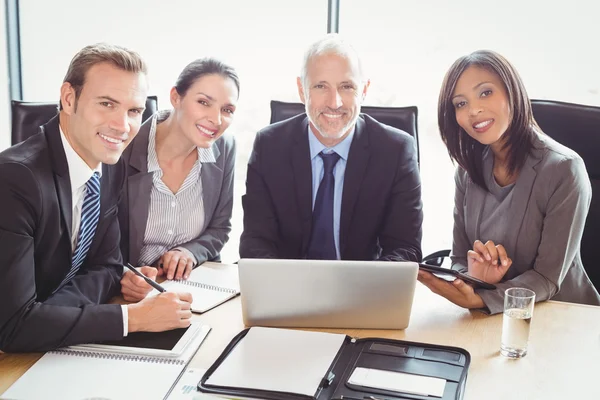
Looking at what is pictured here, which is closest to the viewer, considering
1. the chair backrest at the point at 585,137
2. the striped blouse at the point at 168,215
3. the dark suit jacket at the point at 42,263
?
the dark suit jacket at the point at 42,263

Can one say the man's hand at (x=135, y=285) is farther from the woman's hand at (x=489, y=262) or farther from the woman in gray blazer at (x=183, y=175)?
the woman's hand at (x=489, y=262)

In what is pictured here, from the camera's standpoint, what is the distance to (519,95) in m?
1.93

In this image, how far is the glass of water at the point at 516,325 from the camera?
137cm

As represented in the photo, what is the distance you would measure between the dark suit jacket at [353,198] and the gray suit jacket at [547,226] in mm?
231

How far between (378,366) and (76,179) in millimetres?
872

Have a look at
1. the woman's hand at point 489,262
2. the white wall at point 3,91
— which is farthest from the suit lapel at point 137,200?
the white wall at point 3,91

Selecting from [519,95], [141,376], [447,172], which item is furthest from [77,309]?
[447,172]

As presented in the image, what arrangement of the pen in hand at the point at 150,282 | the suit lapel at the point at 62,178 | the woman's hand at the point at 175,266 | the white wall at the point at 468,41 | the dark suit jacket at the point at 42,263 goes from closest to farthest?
the dark suit jacket at the point at 42,263
the suit lapel at the point at 62,178
the pen in hand at the point at 150,282
the woman's hand at the point at 175,266
the white wall at the point at 468,41

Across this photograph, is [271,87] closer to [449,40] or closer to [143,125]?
[449,40]

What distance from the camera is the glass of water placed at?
4.51 ft

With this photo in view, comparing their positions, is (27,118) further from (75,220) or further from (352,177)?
(352,177)

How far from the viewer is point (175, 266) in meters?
1.84

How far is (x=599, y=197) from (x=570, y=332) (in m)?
0.80

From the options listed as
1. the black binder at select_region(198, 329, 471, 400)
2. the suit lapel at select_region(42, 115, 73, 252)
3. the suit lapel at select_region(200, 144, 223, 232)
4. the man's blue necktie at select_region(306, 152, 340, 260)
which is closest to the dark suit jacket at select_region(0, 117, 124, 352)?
the suit lapel at select_region(42, 115, 73, 252)
